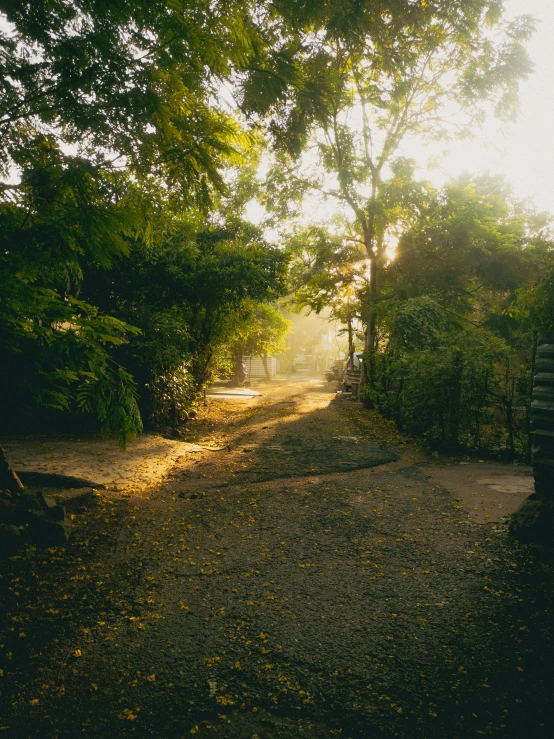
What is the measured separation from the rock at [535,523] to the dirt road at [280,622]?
206 mm

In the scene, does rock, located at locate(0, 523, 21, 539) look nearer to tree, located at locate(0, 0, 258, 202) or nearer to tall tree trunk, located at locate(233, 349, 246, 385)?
tree, located at locate(0, 0, 258, 202)

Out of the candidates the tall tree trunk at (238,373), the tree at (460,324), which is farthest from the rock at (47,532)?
the tall tree trunk at (238,373)

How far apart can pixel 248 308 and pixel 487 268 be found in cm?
813

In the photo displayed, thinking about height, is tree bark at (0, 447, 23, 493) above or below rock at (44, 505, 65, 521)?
above

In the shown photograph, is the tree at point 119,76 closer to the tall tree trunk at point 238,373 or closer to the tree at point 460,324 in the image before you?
the tree at point 460,324

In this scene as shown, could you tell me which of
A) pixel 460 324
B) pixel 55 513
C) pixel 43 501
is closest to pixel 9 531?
pixel 55 513

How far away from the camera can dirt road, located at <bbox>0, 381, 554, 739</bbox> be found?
232 cm

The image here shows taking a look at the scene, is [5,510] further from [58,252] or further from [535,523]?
[535,523]

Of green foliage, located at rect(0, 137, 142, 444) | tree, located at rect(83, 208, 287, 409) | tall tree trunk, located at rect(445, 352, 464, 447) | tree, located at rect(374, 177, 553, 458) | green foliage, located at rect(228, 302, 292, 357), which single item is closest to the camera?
green foliage, located at rect(0, 137, 142, 444)

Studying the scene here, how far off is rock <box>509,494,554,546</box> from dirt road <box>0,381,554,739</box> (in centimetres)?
21

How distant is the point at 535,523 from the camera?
4336mm

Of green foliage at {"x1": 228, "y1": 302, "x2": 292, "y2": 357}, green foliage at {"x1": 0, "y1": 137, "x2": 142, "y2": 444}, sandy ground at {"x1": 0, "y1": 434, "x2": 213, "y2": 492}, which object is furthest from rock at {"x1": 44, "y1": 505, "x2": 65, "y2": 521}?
green foliage at {"x1": 228, "y1": 302, "x2": 292, "y2": 357}

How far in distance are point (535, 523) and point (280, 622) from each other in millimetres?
2663

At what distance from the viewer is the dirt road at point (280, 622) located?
7.61ft
